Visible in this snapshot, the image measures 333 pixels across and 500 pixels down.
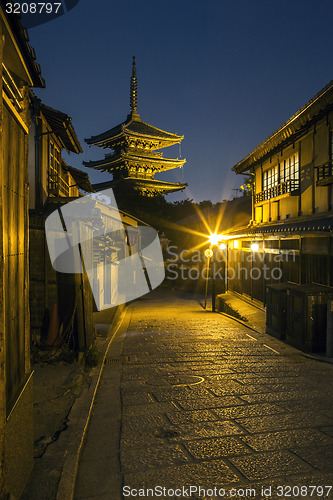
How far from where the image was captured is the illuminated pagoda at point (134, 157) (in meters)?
36.0

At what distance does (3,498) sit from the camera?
127 inches

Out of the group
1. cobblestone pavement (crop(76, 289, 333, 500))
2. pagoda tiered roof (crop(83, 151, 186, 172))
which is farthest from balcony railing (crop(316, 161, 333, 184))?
pagoda tiered roof (crop(83, 151, 186, 172))

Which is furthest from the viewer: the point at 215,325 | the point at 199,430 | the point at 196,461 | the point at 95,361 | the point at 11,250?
the point at 215,325

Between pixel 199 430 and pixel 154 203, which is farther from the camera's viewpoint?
pixel 154 203

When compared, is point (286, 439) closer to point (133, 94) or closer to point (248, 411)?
point (248, 411)

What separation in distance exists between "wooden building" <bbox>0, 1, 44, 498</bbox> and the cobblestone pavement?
988mm

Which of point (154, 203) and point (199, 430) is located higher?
point (154, 203)

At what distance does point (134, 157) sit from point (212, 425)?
108 feet

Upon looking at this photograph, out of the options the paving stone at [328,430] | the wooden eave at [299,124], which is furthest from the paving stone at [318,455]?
the wooden eave at [299,124]

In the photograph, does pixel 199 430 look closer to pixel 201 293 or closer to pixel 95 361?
pixel 95 361

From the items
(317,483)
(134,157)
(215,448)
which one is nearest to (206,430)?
(215,448)

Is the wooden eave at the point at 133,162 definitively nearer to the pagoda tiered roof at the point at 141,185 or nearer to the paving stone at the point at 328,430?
the pagoda tiered roof at the point at 141,185

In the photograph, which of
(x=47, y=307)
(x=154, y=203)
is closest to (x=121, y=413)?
(x=47, y=307)

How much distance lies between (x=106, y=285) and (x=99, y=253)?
2.76 m
